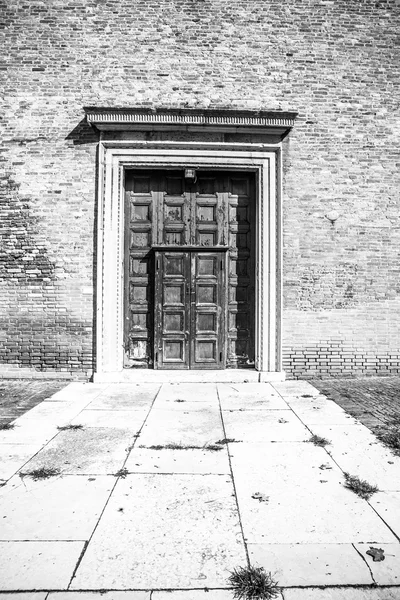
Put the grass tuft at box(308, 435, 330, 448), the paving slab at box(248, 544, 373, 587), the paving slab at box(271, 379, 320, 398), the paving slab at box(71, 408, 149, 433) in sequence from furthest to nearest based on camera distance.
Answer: the paving slab at box(271, 379, 320, 398) → the paving slab at box(71, 408, 149, 433) → the grass tuft at box(308, 435, 330, 448) → the paving slab at box(248, 544, 373, 587)

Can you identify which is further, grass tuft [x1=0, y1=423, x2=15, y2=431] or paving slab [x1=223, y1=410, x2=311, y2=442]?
grass tuft [x1=0, y1=423, x2=15, y2=431]

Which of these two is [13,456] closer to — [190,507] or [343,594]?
[190,507]

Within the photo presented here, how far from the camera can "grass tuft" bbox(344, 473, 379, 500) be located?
10.6 ft

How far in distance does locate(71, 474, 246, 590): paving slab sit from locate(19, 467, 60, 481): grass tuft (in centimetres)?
61

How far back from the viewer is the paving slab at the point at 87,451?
3.73m

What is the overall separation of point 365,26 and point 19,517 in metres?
9.47

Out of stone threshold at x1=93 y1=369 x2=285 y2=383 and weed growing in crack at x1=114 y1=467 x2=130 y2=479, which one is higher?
stone threshold at x1=93 y1=369 x2=285 y2=383

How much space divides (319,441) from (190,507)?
1883 millimetres

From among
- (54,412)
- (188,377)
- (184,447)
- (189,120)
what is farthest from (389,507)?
(189,120)

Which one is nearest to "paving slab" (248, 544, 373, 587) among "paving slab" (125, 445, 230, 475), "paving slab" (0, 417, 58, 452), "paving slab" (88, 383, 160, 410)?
"paving slab" (125, 445, 230, 475)

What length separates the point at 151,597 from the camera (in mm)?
2113

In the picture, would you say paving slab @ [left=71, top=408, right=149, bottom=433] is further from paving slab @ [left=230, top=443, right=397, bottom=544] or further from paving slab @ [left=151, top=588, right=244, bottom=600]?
paving slab @ [left=151, top=588, right=244, bottom=600]

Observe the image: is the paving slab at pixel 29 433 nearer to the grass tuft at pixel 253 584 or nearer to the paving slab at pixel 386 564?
the grass tuft at pixel 253 584

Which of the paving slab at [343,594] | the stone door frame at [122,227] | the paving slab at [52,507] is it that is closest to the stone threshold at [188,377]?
the stone door frame at [122,227]
